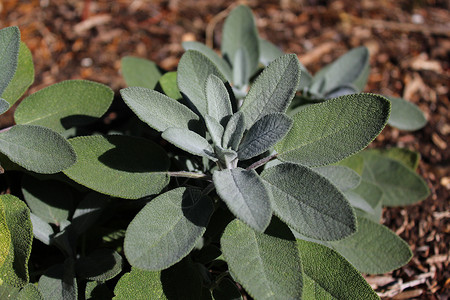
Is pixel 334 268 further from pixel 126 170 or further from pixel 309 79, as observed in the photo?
pixel 309 79

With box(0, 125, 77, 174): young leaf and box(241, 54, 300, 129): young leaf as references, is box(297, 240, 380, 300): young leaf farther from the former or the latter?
box(0, 125, 77, 174): young leaf

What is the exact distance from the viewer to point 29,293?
1340mm

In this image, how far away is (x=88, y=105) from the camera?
1.59 meters

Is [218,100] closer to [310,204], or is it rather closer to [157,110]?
[157,110]

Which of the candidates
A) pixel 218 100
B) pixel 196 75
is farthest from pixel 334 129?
pixel 196 75

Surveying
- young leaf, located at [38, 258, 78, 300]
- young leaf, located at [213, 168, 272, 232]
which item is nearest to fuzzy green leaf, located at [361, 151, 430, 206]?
young leaf, located at [213, 168, 272, 232]

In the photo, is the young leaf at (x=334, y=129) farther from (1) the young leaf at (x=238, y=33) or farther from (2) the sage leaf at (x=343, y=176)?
(1) the young leaf at (x=238, y=33)

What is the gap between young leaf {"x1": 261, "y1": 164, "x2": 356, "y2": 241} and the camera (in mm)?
1161

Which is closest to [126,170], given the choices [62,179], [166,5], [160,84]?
[62,179]

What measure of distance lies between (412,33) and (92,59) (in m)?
2.03

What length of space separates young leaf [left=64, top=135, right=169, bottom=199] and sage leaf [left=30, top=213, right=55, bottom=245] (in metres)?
0.30

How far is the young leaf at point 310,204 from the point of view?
45.7 inches

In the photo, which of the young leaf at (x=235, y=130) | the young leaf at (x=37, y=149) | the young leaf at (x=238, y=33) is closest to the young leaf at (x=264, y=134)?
the young leaf at (x=235, y=130)

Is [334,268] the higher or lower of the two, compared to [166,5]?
lower
